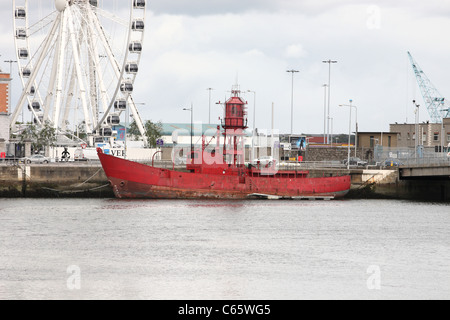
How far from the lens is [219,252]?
51.2 meters

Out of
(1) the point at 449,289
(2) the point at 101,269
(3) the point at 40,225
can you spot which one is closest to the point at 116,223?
(3) the point at 40,225

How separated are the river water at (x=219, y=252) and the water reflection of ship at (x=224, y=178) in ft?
29.7

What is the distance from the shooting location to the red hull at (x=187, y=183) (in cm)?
9062

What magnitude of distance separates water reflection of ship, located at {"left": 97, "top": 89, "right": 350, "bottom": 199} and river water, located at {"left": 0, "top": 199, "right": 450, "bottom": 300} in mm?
9047

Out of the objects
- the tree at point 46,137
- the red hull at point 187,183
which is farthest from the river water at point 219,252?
the tree at point 46,137

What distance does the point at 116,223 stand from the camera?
65.8 m

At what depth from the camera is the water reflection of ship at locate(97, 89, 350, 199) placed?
90812 mm

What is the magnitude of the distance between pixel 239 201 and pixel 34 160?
2734cm

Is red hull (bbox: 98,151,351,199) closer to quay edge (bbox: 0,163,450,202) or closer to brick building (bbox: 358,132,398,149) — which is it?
quay edge (bbox: 0,163,450,202)

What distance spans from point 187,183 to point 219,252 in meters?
40.8

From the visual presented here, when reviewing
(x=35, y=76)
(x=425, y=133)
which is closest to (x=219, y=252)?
(x=35, y=76)

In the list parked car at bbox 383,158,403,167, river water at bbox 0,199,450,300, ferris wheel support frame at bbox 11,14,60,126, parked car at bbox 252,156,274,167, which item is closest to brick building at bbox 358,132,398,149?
parked car at bbox 383,158,403,167

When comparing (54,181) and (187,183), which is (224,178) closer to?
(187,183)
